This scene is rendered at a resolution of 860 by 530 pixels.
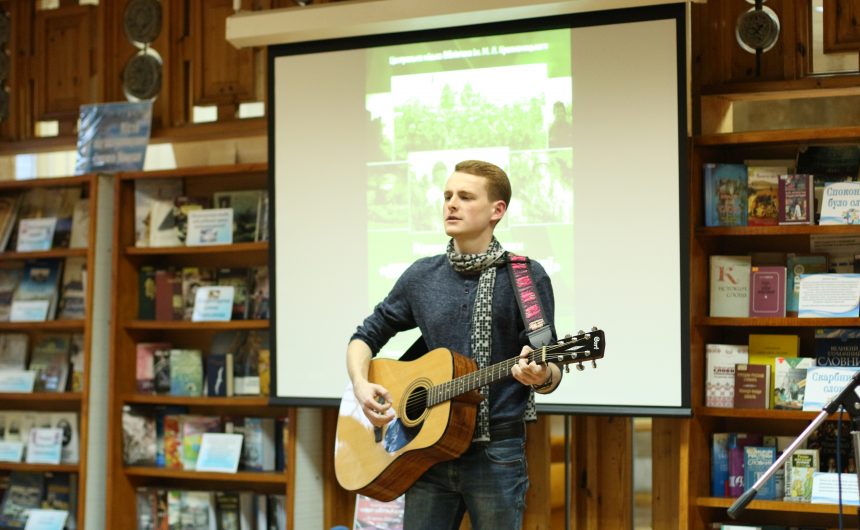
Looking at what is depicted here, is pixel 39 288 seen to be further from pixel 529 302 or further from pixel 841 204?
pixel 841 204

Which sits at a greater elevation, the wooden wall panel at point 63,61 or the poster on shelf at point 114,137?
the wooden wall panel at point 63,61

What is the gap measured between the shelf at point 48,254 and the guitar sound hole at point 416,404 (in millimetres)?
2863

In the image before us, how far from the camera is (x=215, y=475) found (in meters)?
4.89

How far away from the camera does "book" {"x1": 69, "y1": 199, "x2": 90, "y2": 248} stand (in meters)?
5.36

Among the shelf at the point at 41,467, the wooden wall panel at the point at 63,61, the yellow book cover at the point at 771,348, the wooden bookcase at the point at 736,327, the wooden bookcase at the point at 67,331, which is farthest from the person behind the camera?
the wooden wall panel at the point at 63,61

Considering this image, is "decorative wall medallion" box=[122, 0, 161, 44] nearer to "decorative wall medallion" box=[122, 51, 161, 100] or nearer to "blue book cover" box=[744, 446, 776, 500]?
"decorative wall medallion" box=[122, 51, 161, 100]

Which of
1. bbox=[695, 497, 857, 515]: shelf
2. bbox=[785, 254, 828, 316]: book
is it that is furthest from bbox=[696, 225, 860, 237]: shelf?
bbox=[695, 497, 857, 515]: shelf

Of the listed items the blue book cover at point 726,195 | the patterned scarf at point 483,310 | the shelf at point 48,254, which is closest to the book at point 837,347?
the blue book cover at point 726,195

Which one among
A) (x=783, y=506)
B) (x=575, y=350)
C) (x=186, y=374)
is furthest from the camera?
(x=186, y=374)

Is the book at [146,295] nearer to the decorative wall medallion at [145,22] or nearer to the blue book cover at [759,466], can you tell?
the decorative wall medallion at [145,22]

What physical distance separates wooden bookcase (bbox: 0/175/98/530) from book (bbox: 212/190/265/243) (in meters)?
0.72

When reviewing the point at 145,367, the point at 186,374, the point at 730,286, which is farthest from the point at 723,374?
the point at 145,367

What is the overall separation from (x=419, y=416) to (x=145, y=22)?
353 cm

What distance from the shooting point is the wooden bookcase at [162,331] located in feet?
16.3
